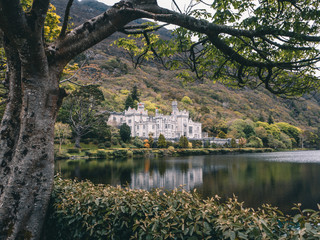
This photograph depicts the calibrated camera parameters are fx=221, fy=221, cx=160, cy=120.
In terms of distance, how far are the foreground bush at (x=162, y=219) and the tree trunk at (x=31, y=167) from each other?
420 mm

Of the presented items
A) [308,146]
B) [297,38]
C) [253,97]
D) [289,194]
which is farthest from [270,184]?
[253,97]

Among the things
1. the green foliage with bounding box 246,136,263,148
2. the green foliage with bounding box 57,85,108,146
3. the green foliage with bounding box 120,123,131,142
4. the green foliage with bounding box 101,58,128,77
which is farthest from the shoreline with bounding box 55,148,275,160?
the green foliage with bounding box 101,58,128,77

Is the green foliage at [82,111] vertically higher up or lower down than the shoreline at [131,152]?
higher up

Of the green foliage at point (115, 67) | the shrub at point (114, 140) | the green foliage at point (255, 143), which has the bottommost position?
the green foliage at point (255, 143)

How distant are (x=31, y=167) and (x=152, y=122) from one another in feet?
214

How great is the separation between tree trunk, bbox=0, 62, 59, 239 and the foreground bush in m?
0.42

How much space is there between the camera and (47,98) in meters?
3.68

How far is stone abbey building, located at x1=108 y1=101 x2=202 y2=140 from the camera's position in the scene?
68.3m

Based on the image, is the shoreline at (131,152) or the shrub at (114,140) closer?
the shoreline at (131,152)

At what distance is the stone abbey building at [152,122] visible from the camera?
68312 millimetres

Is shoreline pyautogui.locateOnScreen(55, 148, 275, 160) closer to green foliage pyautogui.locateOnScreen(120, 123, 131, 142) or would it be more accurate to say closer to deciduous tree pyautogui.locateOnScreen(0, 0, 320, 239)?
green foliage pyautogui.locateOnScreen(120, 123, 131, 142)

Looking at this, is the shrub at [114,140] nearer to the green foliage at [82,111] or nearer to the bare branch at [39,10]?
the green foliage at [82,111]

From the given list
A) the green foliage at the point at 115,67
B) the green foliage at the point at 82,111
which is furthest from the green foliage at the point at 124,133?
the green foliage at the point at 115,67

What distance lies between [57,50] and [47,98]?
84 centimetres
